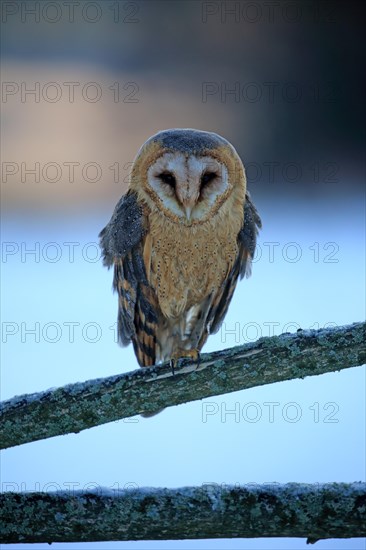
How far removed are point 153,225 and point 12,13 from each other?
2.87 m

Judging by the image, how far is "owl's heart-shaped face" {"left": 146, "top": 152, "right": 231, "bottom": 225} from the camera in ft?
7.44

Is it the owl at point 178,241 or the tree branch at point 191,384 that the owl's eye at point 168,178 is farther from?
the tree branch at point 191,384

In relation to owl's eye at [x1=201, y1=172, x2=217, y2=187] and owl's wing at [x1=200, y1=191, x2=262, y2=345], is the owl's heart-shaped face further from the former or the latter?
owl's wing at [x1=200, y1=191, x2=262, y2=345]

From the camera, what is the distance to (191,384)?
5.98ft

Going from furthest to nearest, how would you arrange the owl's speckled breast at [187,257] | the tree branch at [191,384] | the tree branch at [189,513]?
the owl's speckled breast at [187,257]
the tree branch at [191,384]
the tree branch at [189,513]

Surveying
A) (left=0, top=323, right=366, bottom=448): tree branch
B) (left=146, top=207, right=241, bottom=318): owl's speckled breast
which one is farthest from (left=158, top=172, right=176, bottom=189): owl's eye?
(left=0, top=323, right=366, bottom=448): tree branch

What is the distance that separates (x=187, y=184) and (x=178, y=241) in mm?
238

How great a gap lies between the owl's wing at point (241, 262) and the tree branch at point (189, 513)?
102 centimetres

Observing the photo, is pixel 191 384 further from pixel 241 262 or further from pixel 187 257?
pixel 241 262

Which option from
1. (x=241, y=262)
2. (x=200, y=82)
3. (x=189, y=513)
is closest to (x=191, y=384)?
(x=189, y=513)

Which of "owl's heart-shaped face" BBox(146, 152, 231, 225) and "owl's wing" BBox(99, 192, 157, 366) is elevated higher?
"owl's heart-shaped face" BBox(146, 152, 231, 225)

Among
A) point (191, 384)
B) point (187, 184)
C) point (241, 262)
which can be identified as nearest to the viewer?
point (191, 384)

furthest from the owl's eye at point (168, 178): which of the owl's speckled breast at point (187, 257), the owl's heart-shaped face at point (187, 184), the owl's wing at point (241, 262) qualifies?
the owl's wing at point (241, 262)

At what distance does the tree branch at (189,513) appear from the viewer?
1664mm
